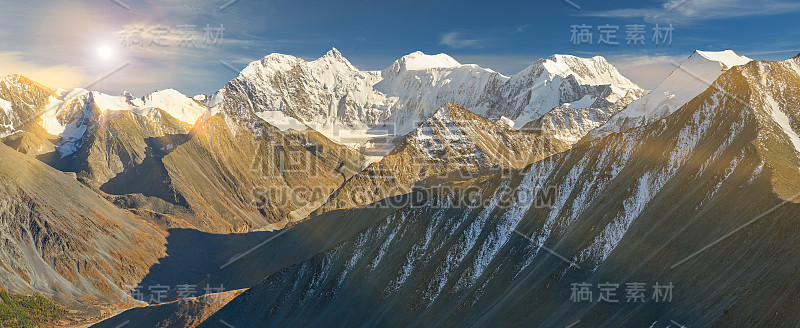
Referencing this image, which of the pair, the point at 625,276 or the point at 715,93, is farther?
the point at 715,93

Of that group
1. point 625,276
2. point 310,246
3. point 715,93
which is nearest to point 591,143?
point 715,93

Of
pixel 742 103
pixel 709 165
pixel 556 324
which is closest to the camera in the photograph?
pixel 556 324

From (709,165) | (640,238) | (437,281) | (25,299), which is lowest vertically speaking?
(25,299)

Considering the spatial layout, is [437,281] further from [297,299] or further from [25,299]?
[25,299]

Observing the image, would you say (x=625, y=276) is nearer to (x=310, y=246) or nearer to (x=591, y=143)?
(x=591, y=143)

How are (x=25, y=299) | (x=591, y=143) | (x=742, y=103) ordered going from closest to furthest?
(x=742, y=103), (x=591, y=143), (x=25, y=299)

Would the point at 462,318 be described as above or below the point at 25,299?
above
